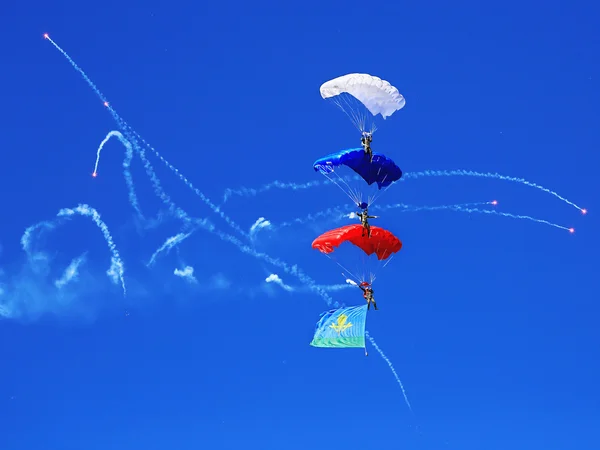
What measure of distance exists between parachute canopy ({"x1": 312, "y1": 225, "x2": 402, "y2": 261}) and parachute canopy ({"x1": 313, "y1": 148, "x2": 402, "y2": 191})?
2.37 metres

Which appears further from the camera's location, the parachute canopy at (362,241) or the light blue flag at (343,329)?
the light blue flag at (343,329)

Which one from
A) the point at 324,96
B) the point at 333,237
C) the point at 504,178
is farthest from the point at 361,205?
the point at 504,178

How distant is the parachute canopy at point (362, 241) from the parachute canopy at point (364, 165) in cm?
237

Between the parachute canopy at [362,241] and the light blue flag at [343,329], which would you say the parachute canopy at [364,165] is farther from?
the light blue flag at [343,329]

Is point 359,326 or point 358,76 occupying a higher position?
point 358,76

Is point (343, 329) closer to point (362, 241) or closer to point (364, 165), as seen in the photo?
point (362, 241)

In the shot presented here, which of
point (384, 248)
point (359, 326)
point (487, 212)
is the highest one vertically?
point (487, 212)

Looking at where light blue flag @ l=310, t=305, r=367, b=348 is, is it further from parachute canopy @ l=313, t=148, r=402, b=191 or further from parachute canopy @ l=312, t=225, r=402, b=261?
parachute canopy @ l=313, t=148, r=402, b=191

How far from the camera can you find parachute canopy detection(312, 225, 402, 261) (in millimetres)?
53125

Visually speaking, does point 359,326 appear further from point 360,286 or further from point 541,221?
point 541,221

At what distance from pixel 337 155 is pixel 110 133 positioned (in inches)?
526

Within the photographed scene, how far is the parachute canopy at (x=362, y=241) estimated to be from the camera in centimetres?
5312

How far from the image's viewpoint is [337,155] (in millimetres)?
52062

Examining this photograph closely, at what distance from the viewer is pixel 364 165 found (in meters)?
52.6
